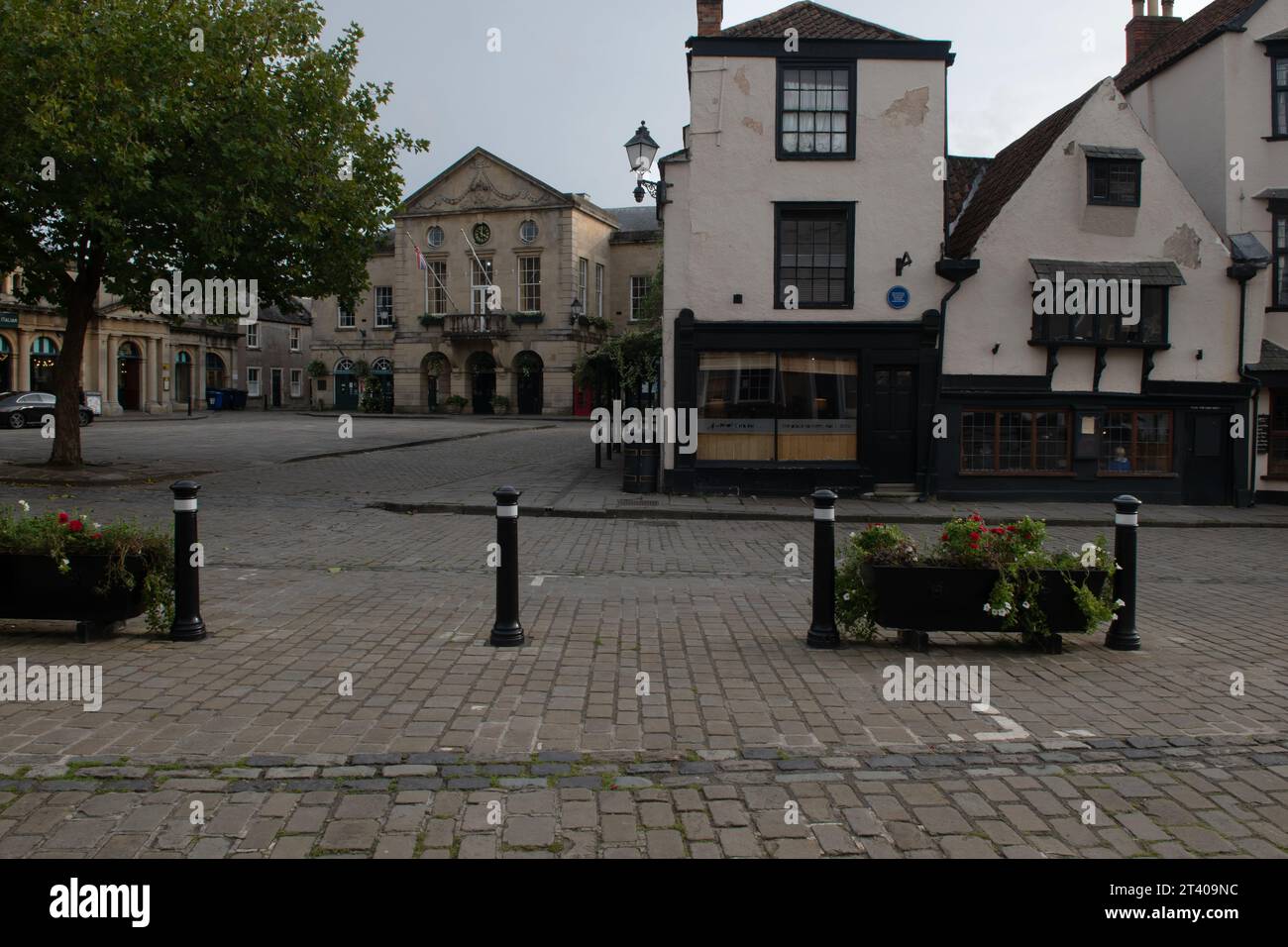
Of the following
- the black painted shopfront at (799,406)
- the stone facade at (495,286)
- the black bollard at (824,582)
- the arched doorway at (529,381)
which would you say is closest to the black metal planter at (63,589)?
the black bollard at (824,582)

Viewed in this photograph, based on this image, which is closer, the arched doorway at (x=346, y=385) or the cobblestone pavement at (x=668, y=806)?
the cobblestone pavement at (x=668, y=806)

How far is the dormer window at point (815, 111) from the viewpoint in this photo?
17.9m

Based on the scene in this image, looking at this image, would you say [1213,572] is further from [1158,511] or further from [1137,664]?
[1158,511]

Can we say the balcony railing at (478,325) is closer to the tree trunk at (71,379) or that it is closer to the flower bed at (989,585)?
the tree trunk at (71,379)

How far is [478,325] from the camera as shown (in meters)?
52.9

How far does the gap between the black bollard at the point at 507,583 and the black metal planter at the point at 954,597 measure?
2.51 metres

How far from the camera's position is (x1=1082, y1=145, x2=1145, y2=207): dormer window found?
17984 mm

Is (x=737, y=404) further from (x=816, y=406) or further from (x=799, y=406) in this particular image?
(x=816, y=406)

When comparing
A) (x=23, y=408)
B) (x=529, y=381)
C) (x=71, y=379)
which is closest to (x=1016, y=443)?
(x=71, y=379)

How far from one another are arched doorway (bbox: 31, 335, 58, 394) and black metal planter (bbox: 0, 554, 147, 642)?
48618mm

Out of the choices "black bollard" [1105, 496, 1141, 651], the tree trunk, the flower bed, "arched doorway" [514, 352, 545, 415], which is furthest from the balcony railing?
"black bollard" [1105, 496, 1141, 651]

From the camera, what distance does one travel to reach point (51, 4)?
50.9 ft

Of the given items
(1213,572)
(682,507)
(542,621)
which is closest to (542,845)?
(542,621)

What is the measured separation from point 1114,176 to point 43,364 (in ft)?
164
